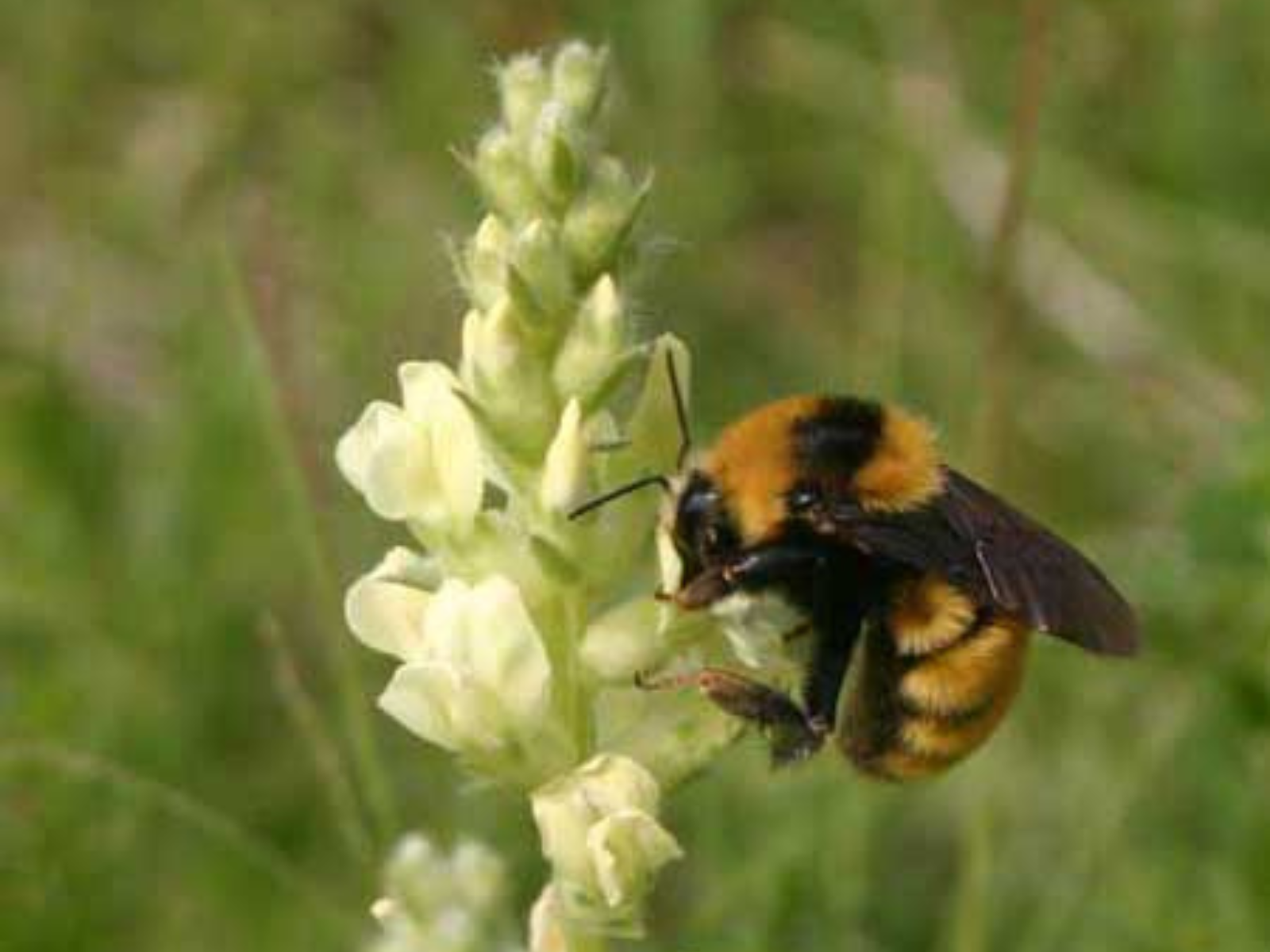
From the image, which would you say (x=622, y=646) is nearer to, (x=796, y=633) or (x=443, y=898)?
(x=796, y=633)

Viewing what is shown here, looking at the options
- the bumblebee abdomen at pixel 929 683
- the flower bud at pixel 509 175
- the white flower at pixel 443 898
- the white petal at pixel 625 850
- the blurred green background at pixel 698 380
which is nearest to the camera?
the white flower at pixel 443 898

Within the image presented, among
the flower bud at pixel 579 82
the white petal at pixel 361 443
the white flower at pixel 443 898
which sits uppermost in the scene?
the flower bud at pixel 579 82

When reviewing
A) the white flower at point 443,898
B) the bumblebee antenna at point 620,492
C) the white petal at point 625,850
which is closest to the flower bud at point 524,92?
the bumblebee antenna at point 620,492

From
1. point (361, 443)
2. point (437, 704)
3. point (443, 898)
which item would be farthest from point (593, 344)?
point (443, 898)

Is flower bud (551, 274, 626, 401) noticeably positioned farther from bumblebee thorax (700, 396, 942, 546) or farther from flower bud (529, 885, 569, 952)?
flower bud (529, 885, 569, 952)

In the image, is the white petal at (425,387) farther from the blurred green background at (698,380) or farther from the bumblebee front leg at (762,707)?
the bumblebee front leg at (762,707)

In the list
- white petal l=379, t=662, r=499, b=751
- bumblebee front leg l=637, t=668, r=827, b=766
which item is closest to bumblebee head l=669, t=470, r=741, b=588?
bumblebee front leg l=637, t=668, r=827, b=766
